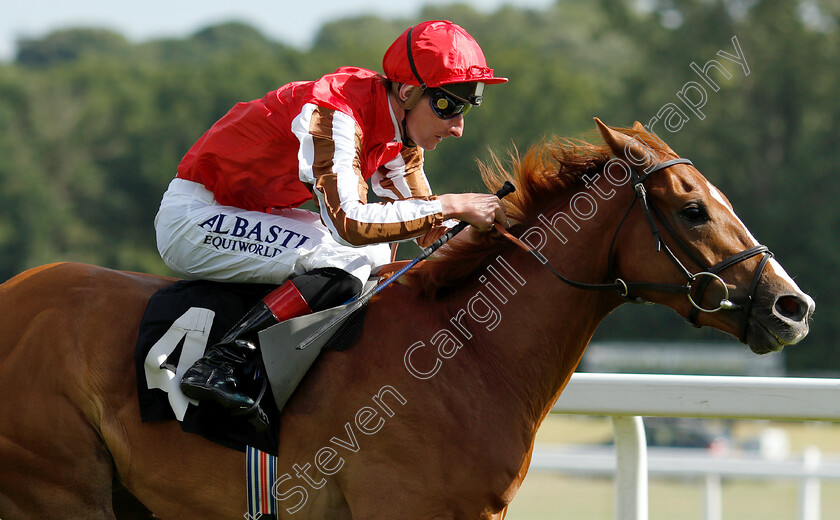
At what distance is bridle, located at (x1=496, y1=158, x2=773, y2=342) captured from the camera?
10.1 ft

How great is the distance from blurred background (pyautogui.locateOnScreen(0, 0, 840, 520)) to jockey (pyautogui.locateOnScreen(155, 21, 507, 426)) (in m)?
15.9

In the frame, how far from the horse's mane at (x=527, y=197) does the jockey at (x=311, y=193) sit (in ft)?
0.43

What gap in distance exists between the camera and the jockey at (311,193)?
3.23 m

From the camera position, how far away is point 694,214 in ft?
10.4

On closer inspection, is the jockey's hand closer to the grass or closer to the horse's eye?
the horse's eye

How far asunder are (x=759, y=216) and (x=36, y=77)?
37.5 meters

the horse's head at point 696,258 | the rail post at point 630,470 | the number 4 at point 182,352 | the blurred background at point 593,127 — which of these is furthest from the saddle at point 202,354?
the blurred background at point 593,127

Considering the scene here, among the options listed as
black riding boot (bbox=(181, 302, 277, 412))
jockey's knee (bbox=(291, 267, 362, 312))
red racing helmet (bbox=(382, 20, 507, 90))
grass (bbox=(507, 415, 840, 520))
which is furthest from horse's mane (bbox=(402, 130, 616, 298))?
grass (bbox=(507, 415, 840, 520))

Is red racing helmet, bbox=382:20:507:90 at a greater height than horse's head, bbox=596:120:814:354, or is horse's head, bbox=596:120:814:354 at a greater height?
red racing helmet, bbox=382:20:507:90

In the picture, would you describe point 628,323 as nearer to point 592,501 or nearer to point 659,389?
point 592,501

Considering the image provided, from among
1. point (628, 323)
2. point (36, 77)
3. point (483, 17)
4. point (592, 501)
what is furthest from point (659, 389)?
point (483, 17)

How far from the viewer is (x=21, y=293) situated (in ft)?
11.5

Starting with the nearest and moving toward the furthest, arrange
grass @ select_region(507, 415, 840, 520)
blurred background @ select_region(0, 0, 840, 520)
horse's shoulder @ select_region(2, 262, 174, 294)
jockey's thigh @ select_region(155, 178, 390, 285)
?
1. jockey's thigh @ select_region(155, 178, 390, 285)
2. horse's shoulder @ select_region(2, 262, 174, 294)
3. grass @ select_region(507, 415, 840, 520)
4. blurred background @ select_region(0, 0, 840, 520)

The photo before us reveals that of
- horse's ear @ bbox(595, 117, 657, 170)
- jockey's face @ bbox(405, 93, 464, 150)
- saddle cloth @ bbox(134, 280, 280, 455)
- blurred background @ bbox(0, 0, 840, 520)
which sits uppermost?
blurred background @ bbox(0, 0, 840, 520)
